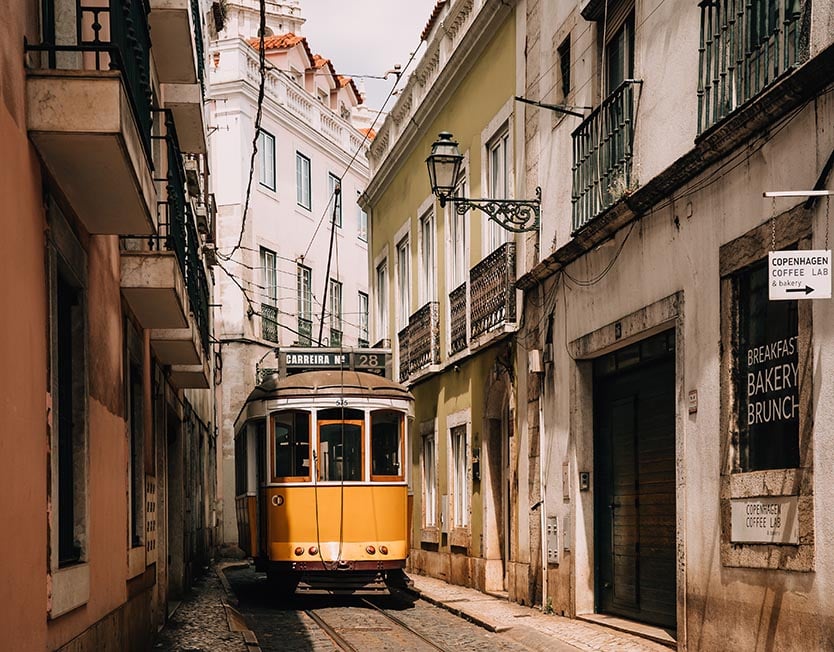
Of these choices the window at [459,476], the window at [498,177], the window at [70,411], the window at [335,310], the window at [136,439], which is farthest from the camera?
the window at [335,310]

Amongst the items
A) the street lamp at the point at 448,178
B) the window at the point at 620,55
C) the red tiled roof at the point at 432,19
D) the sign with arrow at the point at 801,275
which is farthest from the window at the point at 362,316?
the sign with arrow at the point at 801,275

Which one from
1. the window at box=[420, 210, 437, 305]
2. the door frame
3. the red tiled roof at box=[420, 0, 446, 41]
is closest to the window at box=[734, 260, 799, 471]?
the door frame

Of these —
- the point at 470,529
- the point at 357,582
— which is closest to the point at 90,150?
the point at 357,582

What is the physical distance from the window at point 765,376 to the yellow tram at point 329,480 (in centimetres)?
758

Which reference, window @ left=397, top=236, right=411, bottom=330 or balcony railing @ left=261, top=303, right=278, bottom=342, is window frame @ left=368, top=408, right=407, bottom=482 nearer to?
window @ left=397, top=236, right=411, bottom=330

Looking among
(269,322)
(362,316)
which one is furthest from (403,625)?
(362,316)

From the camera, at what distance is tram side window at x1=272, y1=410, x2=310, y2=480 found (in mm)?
16281

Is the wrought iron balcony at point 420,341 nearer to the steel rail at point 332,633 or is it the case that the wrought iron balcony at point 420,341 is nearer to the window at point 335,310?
the steel rail at point 332,633

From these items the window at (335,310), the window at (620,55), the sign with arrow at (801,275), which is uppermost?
the window at (620,55)

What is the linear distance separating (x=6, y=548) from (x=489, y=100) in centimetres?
1285

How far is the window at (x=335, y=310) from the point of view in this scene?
114ft

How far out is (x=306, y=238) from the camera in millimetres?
34469

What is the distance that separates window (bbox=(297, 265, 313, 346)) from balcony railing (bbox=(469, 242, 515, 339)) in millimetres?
15965

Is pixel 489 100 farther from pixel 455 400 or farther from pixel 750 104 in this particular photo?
pixel 750 104
